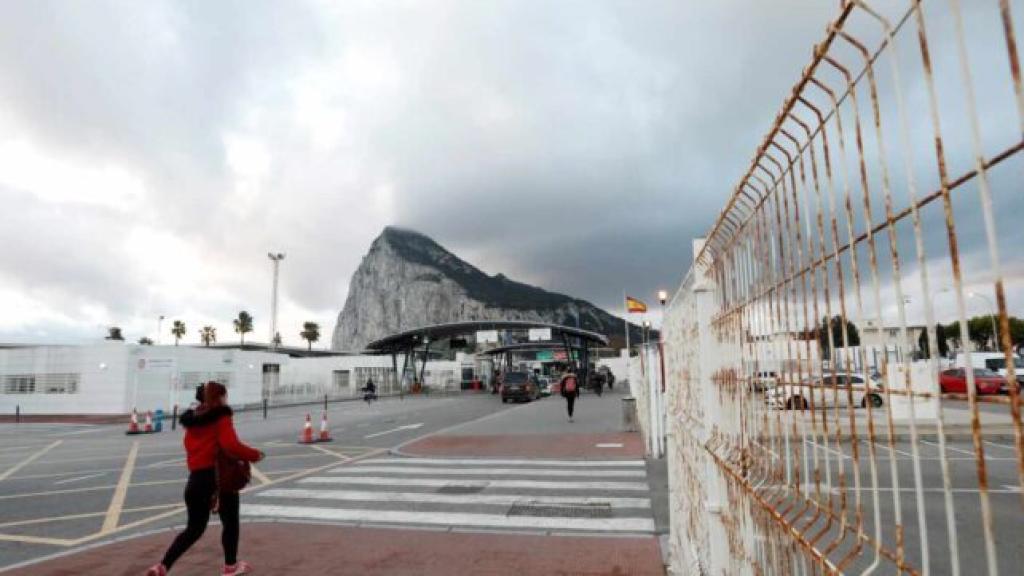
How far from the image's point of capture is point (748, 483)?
257 cm

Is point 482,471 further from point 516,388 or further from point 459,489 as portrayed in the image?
point 516,388

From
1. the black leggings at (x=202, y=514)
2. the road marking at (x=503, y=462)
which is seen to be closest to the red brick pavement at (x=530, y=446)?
the road marking at (x=503, y=462)

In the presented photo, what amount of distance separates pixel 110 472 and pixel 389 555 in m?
9.18

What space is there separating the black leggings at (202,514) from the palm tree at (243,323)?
10931cm

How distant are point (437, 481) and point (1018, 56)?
396 inches

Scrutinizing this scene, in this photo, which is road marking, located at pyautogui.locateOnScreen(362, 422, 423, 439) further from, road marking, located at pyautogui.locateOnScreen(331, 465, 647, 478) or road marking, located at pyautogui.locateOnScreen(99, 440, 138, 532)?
road marking, located at pyautogui.locateOnScreen(331, 465, 647, 478)

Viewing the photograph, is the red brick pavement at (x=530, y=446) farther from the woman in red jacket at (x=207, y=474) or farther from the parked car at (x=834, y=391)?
the parked car at (x=834, y=391)

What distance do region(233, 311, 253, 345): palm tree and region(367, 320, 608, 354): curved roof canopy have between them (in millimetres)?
56244

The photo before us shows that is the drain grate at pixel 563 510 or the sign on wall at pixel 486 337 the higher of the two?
the sign on wall at pixel 486 337

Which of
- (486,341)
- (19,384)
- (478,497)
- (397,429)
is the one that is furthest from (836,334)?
(486,341)

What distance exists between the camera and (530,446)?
1405cm

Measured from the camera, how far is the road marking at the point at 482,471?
10281 millimetres

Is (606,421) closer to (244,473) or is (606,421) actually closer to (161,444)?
(161,444)

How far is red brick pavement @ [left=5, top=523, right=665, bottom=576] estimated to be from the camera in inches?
226
